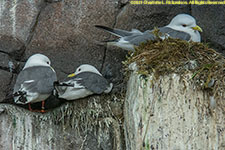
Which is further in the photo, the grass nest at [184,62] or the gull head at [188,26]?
the gull head at [188,26]

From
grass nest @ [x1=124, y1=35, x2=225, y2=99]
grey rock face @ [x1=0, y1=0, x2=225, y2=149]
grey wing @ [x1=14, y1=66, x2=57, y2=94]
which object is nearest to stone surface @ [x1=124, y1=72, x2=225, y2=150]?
grass nest @ [x1=124, y1=35, x2=225, y2=99]

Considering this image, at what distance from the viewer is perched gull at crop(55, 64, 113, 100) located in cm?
479

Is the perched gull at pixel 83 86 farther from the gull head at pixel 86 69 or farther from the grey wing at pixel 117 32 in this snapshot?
the grey wing at pixel 117 32

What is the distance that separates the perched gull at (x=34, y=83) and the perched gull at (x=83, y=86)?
0.40 feet

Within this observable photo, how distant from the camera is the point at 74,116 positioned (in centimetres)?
490

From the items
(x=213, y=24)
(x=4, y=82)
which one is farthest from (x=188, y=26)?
(x=4, y=82)

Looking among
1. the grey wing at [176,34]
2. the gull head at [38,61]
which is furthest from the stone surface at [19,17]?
the grey wing at [176,34]

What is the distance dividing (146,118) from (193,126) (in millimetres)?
415

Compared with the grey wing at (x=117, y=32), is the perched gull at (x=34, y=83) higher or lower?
lower

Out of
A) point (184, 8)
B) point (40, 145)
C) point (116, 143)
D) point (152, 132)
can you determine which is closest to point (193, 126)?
point (152, 132)

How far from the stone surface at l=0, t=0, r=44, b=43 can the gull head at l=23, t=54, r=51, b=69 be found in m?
0.43

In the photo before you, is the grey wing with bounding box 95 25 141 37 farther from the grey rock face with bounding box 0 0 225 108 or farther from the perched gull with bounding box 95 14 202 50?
the grey rock face with bounding box 0 0 225 108

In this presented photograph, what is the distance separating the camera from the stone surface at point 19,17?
5.40 metres

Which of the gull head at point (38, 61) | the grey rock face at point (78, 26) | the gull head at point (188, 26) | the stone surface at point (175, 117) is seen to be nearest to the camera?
the stone surface at point (175, 117)
